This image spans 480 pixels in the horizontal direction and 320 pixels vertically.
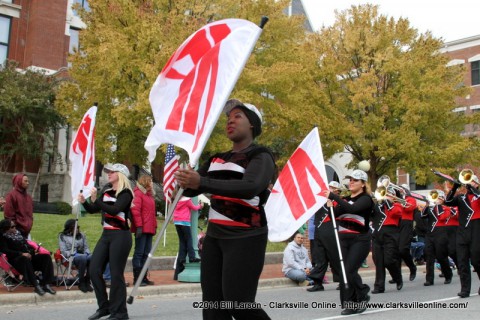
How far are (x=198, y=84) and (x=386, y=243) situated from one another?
26.8ft

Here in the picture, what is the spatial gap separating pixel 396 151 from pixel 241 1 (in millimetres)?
9397

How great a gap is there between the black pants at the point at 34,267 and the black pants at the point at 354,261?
4844mm

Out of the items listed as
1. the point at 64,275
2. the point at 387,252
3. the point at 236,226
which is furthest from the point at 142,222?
the point at 236,226

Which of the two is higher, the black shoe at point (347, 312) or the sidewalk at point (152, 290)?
the black shoe at point (347, 312)

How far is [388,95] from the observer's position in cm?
2533

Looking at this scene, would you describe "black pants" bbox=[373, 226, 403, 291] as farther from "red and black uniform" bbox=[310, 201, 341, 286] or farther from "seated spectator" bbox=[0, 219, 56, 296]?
"seated spectator" bbox=[0, 219, 56, 296]

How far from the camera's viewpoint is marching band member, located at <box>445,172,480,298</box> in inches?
399

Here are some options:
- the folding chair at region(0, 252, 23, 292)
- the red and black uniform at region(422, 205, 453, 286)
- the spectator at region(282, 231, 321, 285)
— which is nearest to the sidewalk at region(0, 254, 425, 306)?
the folding chair at region(0, 252, 23, 292)

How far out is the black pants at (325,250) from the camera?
400 inches

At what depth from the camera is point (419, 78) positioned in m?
25.1

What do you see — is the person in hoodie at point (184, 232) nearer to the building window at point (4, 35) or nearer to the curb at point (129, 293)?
the curb at point (129, 293)

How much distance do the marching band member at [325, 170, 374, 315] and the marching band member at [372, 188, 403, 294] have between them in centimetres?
283

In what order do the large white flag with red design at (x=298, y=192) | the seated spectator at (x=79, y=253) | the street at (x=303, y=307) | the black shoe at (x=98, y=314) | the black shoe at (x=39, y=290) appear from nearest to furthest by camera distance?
the large white flag with red design at (x=298, y=192) → the black shoe at (x=98, y=314) → the street at (x=303, y=307) → the black shoe at (x=39, y=290) → the seated spectator at (x=79, y=253)

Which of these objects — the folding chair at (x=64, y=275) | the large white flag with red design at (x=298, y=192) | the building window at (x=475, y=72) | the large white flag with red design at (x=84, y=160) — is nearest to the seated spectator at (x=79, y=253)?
the folding chair at (x=64, y=275)
